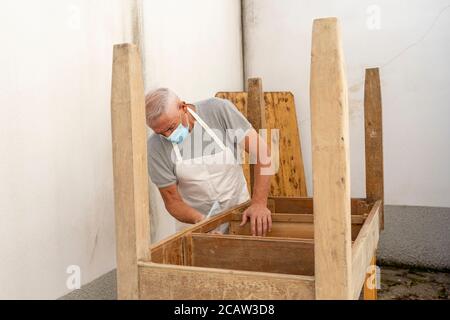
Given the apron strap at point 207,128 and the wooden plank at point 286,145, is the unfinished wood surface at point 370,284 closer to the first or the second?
the apron strap at point 207,128

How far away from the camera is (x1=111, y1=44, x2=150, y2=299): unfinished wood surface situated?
136 centimetres

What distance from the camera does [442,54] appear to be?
16.6 feet

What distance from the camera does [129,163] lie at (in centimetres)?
138

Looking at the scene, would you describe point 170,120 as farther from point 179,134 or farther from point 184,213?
point 184,213

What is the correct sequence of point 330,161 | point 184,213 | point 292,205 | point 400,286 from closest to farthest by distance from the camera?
point 330,161
point 184,213
point 292,205
point 400,286

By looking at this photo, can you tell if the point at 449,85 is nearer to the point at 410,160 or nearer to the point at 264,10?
the point at 410,160

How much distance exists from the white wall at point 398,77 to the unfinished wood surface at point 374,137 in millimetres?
2593

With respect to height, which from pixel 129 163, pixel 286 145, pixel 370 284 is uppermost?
pixel 129 163

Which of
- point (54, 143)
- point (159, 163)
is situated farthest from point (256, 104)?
point (54, 143)

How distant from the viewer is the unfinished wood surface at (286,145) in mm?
5535

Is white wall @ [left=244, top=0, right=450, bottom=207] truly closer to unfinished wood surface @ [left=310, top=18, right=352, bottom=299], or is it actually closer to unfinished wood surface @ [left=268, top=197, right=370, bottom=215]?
unfinished wood surface @ [left=268, top=197, right=370, bottom=215]

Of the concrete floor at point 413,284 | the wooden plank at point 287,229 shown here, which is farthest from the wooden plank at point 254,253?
the concrete floor at point 413,284

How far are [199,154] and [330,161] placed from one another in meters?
1.89

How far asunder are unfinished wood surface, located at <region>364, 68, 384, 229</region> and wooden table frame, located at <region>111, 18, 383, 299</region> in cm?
86
